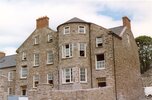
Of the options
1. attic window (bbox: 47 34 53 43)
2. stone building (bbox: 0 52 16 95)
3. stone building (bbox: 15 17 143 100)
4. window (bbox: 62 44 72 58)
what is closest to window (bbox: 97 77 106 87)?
stone building (bbox: 15 17 143 100)

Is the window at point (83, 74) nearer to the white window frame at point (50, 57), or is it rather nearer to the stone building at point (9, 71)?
the white window frame at point (50, 57)

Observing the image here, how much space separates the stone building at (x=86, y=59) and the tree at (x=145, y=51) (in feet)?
66.8

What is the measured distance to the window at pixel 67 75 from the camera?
3158 cm

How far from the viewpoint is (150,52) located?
5731 cm

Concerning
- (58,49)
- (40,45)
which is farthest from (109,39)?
(40,45)

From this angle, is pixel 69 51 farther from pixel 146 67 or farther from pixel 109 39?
pixel 146 67

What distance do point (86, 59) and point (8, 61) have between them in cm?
2113

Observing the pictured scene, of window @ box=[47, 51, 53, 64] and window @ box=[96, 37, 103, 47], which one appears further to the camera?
window @ box=[47, 51, 53, 64]

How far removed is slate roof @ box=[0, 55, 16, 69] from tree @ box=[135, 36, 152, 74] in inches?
1112

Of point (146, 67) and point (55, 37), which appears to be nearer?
point (55, 37)

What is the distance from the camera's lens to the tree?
57.5 metres

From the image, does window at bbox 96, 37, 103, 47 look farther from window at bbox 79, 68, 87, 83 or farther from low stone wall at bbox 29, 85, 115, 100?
low stone wall at bbox 29, 85, 115, 100

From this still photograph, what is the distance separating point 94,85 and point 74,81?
8.52ft

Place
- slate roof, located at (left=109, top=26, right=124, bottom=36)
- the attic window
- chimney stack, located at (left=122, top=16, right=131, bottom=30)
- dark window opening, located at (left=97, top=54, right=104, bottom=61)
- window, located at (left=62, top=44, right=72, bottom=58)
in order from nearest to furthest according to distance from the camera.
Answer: window, located at (left=62, top=44, right=72, bottom=58)
dark window opening, located at (left=97, top=54, right=104, bottom=61)
slate roof, located at (left=109, top=26, right=124, bottom=36)
chimney stack, located at (left=122, top=16, right=131, bottom=30)
the attic window
